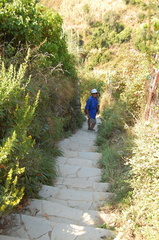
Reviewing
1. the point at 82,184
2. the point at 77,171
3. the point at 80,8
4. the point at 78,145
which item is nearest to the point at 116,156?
the point at 77,171

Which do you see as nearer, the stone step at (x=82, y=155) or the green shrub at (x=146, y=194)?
the green shrub at (x=146, y=194)

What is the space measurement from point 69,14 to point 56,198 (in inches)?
1527

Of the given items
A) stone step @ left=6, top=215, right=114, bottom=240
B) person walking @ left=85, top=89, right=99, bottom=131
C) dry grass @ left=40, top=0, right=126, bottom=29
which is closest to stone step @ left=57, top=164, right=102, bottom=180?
stone step @ left=6, top=215, right=114, bottom=240

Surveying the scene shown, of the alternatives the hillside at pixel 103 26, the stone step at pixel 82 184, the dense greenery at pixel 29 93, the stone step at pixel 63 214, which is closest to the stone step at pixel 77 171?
the stone step at pixel 82 184

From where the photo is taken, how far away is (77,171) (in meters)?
5.18

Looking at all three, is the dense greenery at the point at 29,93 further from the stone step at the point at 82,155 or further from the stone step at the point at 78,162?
the stone step at the point at 82,155

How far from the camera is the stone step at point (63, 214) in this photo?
331 cm

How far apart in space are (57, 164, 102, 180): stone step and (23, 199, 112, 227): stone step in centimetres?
145

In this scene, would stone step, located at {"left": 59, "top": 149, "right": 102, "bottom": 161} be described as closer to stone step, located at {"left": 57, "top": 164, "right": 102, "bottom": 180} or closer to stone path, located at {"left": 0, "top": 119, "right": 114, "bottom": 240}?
stone path, located at {"left": 0, "top": 119, "right": 114, "bottom": 240}

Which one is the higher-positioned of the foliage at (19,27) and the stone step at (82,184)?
the foliage at (19,27)

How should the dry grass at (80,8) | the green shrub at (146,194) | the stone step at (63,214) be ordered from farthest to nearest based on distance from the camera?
1. the dry grass at (80,8)
2. the stone step at (63,214)
3. the green shrub at (146,194)

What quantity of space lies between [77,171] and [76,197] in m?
1.14

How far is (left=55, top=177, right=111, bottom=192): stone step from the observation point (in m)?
4.43

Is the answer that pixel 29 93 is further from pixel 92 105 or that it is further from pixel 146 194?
pixel 92 105
